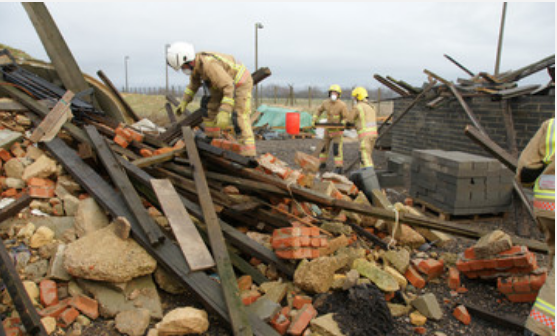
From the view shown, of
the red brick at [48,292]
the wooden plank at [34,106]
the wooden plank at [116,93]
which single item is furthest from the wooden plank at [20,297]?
the wooden plank at [116,93]

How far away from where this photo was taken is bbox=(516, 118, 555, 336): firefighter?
2.53 meters

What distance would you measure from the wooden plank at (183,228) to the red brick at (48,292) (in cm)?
108

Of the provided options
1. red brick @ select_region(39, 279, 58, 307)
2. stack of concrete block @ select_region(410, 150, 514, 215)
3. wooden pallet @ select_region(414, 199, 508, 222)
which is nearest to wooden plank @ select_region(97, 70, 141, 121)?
red brick @ select_region(39, 279, 58, 307)

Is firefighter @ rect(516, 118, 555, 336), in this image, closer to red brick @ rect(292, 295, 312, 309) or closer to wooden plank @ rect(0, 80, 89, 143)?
red brick @ rect(292, 295, 312, 309)

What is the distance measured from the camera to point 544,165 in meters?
2.74

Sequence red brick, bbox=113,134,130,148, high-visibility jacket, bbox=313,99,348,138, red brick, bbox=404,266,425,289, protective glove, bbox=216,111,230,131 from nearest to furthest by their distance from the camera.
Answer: red brick, bbox=404,266,425,289 → red brick, bbox=113,134,130,148 → protective glove, bbox=216,111,230,131 → high-visibility jacket, bbox=313,99,348,138

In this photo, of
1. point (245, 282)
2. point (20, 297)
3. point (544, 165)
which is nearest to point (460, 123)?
point (544, 165)

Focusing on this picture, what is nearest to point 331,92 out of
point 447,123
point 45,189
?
point 447,123

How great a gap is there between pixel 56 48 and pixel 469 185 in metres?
7.79

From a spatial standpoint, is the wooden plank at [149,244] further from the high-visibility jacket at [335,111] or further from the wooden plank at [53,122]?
the high-visibility jacket at [335,111]

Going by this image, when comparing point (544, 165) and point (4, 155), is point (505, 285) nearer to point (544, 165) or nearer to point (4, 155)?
point (544, 165)

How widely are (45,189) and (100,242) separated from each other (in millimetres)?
1407

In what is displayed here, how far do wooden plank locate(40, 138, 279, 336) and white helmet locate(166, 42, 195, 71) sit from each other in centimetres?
193

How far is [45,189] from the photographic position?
163 inches
